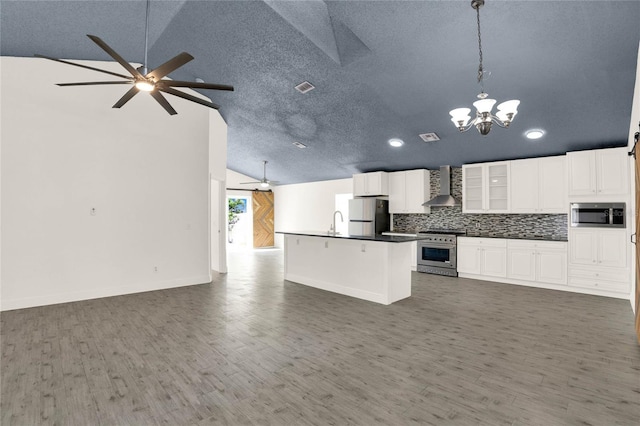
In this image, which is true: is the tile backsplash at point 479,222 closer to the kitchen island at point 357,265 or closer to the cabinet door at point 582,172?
the cabinet door at point 582,172

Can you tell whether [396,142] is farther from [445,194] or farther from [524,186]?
[524,186]

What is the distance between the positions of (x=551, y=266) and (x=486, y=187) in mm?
1855

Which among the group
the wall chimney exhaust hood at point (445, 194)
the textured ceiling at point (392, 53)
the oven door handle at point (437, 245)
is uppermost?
the textured ceiling at point (392, 53)

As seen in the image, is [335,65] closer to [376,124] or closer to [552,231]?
[376,124]

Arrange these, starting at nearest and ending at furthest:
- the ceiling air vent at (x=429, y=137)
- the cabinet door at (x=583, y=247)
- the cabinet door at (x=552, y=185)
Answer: the cabinet door at (x=583, y=247)
the cabinet door at (x=552, y=185)
the ceiling air vent at (x=429, y=137)

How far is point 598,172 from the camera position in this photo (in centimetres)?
530

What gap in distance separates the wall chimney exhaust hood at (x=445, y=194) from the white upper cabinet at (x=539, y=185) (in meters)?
1.19

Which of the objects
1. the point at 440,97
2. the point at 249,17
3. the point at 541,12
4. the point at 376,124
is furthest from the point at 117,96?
the point at 541,12

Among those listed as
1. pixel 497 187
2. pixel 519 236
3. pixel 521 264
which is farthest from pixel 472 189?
pixel 521 264

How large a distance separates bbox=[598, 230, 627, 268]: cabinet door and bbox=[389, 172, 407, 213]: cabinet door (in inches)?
146

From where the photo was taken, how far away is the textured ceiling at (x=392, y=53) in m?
3.34

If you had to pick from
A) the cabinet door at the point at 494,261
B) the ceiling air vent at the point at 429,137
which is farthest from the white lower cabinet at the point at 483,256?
the ceiling air vent at the point at 429,137

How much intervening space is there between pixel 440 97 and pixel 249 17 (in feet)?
9.37

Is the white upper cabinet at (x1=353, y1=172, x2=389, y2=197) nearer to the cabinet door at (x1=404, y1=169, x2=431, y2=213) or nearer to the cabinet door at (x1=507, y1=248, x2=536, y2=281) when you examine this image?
the cabinet door at (x1=404, y1=169, x2=431, y2=213)
